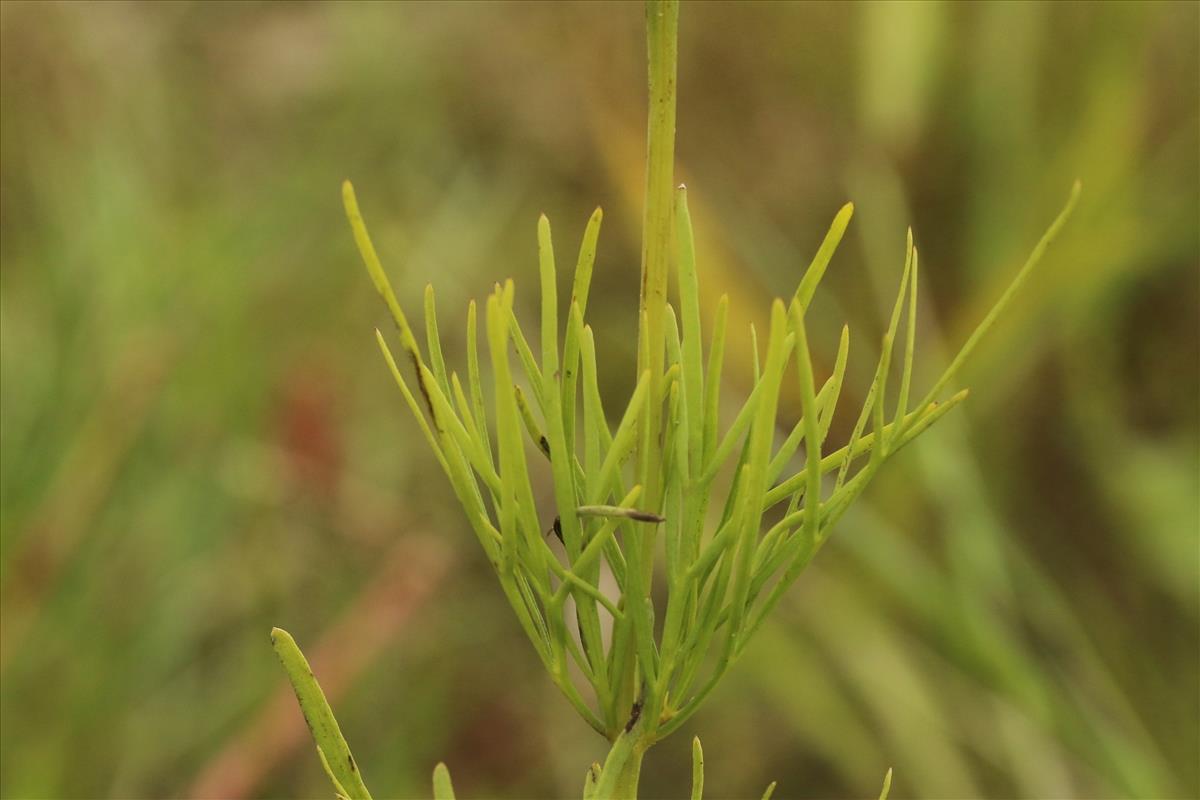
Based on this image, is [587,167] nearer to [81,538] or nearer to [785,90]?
[785,90]

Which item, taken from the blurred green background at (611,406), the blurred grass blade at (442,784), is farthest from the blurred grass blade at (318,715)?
the blurred green background at (611,406)

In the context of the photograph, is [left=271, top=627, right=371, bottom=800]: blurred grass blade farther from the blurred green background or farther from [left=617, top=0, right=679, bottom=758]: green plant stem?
the blurred green background

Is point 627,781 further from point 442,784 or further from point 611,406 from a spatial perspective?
point 611,406

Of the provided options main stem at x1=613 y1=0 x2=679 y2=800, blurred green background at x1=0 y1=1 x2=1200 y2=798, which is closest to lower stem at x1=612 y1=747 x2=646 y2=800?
main stem at x1=613 y1=0 x2=679 y2=800

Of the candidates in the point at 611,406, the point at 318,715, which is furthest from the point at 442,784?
the point at 611,406

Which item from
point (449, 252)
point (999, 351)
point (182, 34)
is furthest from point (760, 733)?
point (182, 34)

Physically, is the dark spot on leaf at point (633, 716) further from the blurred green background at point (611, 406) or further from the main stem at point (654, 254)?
the blurred green background at point (611, 406)
